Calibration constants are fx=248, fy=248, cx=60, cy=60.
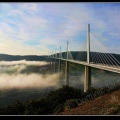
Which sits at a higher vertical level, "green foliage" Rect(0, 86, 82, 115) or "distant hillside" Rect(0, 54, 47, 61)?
"distant hillside" Rect(0, 54, 47, 61)

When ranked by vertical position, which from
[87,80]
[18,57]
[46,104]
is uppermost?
[18,57]

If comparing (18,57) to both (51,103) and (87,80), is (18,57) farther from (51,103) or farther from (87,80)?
(87,80)

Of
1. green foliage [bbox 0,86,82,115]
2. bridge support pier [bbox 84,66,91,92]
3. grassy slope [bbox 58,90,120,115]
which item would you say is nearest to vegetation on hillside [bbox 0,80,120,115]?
green foliage [bbox 0,86,82,115]

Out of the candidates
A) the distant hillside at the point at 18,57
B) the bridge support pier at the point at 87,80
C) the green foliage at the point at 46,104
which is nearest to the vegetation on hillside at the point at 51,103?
the green foliage at the point at 46,104

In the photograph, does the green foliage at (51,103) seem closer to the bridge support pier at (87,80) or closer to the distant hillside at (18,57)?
the bridge support pier at (87,80)

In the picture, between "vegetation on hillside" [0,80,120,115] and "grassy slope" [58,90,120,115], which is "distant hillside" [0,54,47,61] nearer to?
"vegetation on hillside" [0,80,120,115]

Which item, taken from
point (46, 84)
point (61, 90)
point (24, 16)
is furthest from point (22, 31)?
point (61, 90)

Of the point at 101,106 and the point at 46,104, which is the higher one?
the point at 101,106

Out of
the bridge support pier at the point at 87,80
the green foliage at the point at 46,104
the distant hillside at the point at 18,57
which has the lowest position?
the green foliage at the point at 46,104

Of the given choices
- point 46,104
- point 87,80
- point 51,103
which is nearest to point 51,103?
point 51,103
